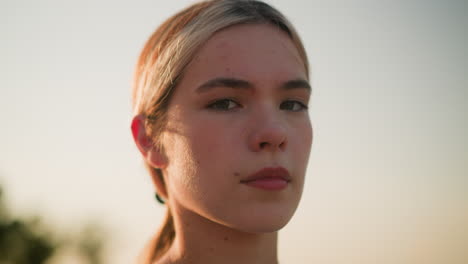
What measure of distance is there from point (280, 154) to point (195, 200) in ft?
2.11

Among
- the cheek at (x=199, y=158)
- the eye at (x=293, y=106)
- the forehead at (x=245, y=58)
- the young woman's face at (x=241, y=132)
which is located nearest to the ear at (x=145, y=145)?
the young woman's face at (x=241, y=132)

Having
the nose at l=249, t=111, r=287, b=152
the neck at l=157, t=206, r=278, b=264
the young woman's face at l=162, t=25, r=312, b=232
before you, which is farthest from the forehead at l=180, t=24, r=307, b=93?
the neck at l=157, t=206, r=278, b=264

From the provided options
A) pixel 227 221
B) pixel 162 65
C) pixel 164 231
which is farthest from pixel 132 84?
pixel 227 221

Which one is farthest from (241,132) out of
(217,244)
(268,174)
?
(217,244)

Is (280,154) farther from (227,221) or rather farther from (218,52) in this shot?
(218,52)

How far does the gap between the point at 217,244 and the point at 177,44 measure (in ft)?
4.66

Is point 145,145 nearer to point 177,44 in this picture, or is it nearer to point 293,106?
point 177,44

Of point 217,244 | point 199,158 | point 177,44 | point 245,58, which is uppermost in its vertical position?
point 177,44

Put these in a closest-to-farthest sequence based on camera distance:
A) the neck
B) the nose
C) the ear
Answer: the nose, the neck, the ear

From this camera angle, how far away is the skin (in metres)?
2.79

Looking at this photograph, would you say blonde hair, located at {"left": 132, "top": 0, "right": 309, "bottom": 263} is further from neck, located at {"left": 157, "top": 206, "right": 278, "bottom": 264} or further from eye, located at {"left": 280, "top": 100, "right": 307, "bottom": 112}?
neck, located at {"left": 157, "top": 206, "right": 278, "bottom": 264}

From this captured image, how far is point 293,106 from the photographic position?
326 centimetres

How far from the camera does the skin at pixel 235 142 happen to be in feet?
9.14

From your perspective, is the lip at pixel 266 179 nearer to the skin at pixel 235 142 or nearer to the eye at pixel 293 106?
the skin at pixel 235 142
